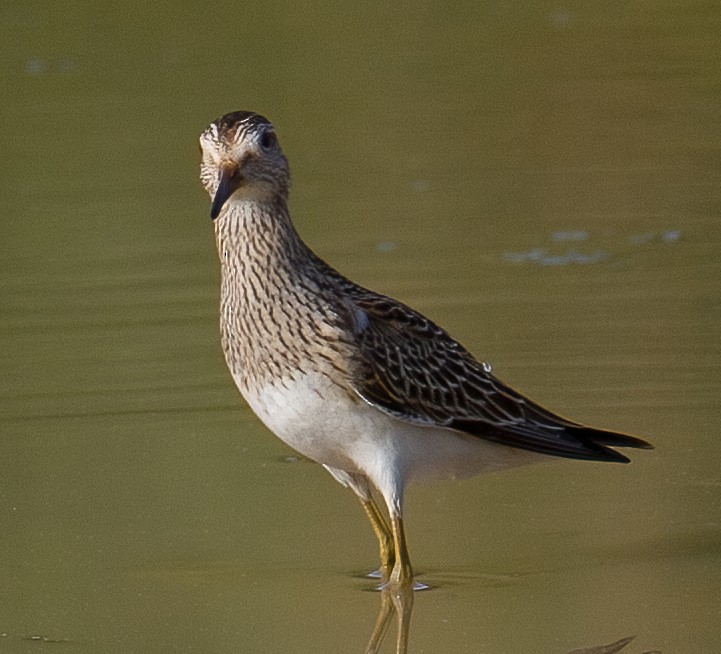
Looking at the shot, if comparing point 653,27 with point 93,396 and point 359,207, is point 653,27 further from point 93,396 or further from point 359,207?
point 93,396

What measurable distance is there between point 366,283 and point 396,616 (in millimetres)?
4205

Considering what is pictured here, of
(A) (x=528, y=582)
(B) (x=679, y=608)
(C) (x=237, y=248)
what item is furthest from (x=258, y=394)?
(B) (x=679, y=608)

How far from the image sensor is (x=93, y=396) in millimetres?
9531

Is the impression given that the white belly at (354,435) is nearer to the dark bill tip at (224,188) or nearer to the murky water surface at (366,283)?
the murky water surface at (366,283)

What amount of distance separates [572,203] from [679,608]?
6257 mm

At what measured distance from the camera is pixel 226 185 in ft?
23.1

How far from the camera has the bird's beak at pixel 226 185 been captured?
6938 millimetres

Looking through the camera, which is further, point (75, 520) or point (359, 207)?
point (359, 207)

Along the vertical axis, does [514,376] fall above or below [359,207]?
below

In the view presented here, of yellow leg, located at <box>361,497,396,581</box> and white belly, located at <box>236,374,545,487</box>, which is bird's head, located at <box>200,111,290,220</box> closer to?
white belly, located at <box>236,374,545,487</box>

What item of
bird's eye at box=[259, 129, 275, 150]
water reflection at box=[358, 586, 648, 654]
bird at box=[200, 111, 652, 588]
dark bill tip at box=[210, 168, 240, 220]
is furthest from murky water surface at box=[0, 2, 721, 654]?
bird's eye at box=[259, 129, 275, 150]

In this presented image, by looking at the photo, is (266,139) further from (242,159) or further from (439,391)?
(439,391)

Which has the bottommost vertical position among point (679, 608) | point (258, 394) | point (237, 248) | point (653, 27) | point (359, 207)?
point (679, 608)

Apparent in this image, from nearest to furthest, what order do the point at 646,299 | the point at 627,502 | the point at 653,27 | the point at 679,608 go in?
the point at 679,608 → the point at 627,502 → the point at 646,299 → the point at 653,27
